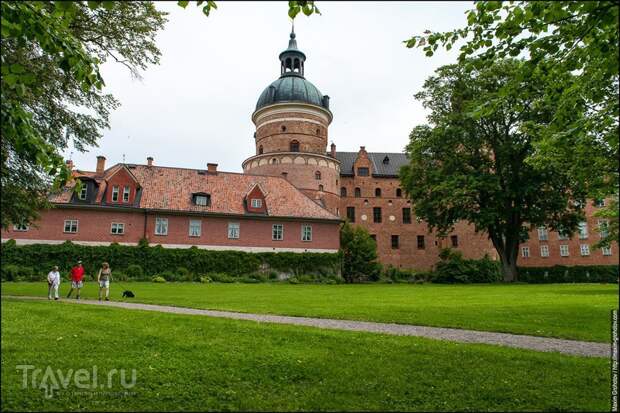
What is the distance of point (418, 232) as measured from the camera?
60.1m

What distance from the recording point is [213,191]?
4009cm

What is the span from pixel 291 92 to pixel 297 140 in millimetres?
5416

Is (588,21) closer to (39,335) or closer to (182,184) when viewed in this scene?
(39,335)

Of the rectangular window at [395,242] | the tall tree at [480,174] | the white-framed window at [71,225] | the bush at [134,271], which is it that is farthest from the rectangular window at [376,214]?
the white-framed window at [71,225]

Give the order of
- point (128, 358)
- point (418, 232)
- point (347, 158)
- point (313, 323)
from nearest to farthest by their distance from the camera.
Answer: point (128, 358) < point (313, 323) < point (418, 232) < point (347, 158)

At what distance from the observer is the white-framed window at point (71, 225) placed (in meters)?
34.7

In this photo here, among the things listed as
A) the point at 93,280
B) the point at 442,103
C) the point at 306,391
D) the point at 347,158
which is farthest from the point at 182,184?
the point at 306,391

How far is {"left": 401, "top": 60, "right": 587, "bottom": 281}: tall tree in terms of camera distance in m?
34.6

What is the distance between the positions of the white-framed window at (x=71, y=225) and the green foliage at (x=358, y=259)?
21591 mm

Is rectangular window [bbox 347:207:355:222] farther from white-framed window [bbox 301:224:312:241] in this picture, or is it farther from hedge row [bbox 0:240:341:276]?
hedge row [bbox 0:240:341:276]

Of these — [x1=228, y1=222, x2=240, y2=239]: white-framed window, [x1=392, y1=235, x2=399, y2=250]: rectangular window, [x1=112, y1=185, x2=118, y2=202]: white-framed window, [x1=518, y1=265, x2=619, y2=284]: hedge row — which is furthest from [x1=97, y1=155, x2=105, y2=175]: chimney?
[x1=518, y1=265, x2=619, y2=284]: hedge row

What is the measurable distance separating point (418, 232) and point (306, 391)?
56141 millimetres

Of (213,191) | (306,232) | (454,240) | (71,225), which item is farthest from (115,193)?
(454,240)

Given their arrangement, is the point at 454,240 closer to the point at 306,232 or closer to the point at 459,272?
the point at 459,272
